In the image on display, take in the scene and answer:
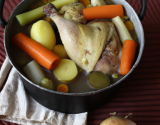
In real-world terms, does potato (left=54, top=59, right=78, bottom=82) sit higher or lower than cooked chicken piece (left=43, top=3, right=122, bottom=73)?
lower

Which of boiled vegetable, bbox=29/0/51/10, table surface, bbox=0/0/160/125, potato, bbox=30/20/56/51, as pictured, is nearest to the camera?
potato, bbox=30/20/56/51

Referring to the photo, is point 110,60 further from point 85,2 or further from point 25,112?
point 25,112

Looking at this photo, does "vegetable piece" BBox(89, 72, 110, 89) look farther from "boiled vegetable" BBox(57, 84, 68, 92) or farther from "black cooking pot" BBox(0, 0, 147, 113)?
"boiled vegetable" BBox(57, 84, 68, 92)

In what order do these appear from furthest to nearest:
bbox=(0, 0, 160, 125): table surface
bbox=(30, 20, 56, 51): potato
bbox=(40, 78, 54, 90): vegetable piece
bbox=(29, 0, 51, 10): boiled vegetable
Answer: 1. bbox=(29, 0, 51, 10): boiled vegetable
2. bbox=(0, 0, 160, 125): table surface
3. bbox=(30, 20, 56, 51): potato
4. bbox=(40, 78, 54, 90): vegetable piece

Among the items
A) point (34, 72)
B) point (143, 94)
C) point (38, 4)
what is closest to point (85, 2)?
point (38, 4)

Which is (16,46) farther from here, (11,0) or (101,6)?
(11,0)

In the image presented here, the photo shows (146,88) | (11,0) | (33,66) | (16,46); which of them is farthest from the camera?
(11,0)

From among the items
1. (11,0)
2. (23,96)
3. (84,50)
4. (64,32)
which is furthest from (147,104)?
(11,0)

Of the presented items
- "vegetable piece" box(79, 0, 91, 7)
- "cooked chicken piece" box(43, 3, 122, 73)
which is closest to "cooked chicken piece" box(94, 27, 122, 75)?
"cooked chicken piece" box(43, 3, 122, 73)

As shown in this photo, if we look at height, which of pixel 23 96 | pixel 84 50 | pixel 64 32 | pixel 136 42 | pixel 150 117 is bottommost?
pixel 150 117
